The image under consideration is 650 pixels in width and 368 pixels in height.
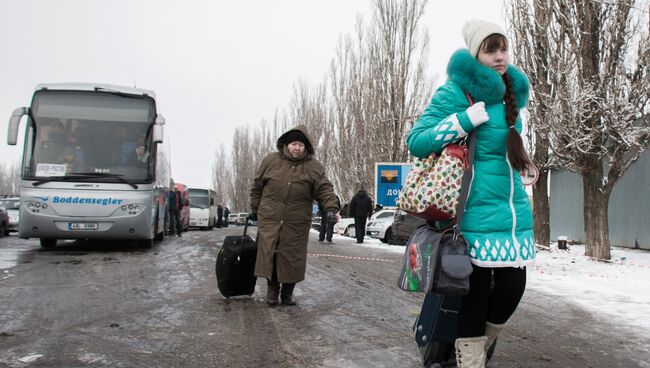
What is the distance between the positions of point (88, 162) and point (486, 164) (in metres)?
9.93

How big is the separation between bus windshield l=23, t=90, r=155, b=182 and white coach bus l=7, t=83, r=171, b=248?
17 mm

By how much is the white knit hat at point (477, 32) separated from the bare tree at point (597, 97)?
9.69 metres

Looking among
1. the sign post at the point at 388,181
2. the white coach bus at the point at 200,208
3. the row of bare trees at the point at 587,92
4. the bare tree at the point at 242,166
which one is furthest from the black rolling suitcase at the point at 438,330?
the bare tree at the point at 242,166

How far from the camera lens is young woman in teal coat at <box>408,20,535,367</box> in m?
2.91

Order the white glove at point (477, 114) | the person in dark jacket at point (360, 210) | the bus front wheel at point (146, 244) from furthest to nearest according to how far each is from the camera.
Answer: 1. the person in dark jacket at point (360, 210)
2. the bus front wheel at point (146, 244)
3. the white glove at point (477, 114)

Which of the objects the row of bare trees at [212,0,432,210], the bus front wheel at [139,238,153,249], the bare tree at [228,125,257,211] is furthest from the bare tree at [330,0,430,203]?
the bare tree at [228,125,257,211]

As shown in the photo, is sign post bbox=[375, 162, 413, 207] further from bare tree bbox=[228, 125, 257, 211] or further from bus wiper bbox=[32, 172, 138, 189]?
bare tree bbox=[228, 125, 257, 211]

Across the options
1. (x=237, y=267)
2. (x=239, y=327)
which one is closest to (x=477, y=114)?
(x=239, y=327)

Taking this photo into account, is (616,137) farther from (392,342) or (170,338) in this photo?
(170,338)

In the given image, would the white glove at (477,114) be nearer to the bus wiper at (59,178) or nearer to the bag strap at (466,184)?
the bag strap at (466,184)

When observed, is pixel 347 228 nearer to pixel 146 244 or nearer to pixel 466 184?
pixel 146 244

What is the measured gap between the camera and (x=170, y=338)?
4238mm

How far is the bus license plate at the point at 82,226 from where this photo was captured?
438 inches

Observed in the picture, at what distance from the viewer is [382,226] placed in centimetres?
2202
